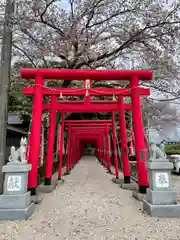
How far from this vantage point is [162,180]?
11.4ft

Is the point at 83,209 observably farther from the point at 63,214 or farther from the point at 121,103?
the point at 121,103

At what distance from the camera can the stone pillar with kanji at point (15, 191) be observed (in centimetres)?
318

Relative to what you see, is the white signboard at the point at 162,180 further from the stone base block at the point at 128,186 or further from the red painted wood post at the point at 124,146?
the red painted wood post at the point at 124,146

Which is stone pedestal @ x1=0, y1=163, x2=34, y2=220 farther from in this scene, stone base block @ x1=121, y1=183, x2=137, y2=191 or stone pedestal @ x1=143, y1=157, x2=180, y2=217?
stone base block @ x1=121, y1=183, x2=137, y2=191

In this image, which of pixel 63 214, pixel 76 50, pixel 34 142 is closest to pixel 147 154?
pixel 63 214

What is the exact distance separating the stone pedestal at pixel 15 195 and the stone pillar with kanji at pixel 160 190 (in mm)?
2303

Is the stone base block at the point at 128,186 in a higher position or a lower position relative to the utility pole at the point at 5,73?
lower

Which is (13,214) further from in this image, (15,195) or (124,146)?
(124,146)

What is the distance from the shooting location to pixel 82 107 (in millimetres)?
6277

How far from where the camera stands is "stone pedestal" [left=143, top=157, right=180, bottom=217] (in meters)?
3.29

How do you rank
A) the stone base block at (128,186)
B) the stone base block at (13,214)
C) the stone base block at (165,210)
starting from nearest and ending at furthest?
the stone base block at (13,214) < the stone base block at (165,210) < the stone base block at (128,186)

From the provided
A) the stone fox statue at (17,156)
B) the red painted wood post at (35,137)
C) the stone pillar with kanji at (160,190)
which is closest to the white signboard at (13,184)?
the stone fox statue at (17,156)

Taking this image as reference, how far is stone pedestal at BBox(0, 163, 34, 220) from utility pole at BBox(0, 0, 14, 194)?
0.56m

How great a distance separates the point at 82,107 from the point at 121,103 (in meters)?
1.34
